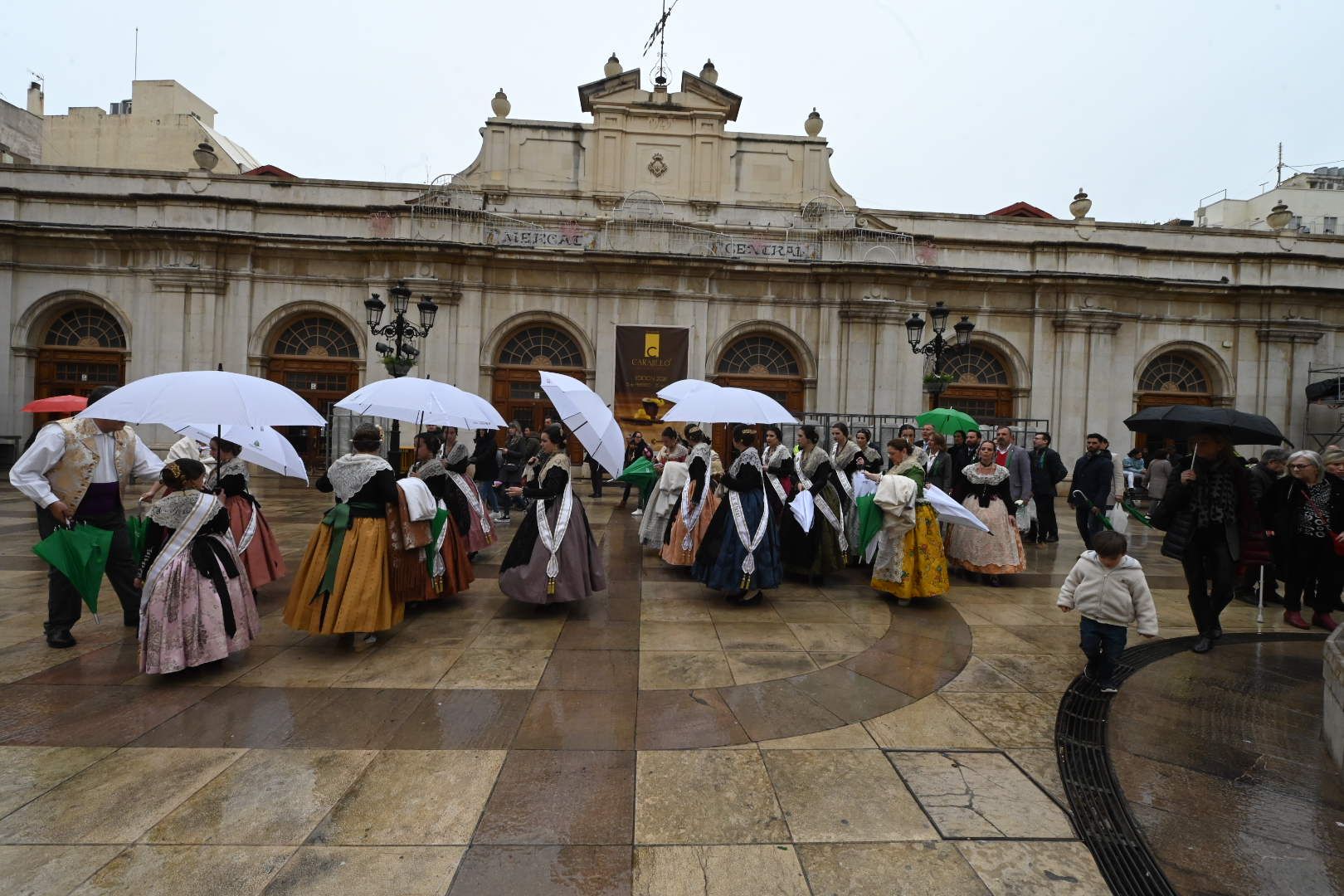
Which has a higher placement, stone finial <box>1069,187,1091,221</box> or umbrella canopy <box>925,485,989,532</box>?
stone finial <box>1069,187,1091,221</box>

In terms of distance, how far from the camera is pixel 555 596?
609 centimetres

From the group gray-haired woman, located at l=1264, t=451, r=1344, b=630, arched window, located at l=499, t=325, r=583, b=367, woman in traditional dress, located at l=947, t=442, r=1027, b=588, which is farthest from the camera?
arched window, located at l=499, t=325, r=583, b=367

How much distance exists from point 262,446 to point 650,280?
13.4 metres

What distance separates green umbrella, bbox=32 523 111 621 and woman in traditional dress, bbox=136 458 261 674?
0.80 meters

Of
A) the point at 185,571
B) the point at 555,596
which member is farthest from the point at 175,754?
the point at 555,596

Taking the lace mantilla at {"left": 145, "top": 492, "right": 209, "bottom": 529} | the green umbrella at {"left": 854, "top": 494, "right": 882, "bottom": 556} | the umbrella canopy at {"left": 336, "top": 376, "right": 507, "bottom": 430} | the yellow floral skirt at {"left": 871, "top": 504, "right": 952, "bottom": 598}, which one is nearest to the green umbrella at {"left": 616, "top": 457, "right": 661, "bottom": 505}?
the green umbrella at {"left": 854, "top": 494, "right": 882, "bottom": 556}

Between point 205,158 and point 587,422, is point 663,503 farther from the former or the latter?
point 205,158

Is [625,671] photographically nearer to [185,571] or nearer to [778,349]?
[185,571]

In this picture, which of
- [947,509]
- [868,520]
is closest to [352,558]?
[868,520]

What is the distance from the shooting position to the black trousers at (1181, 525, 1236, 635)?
18.0 ft

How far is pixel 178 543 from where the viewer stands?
14.7 ft

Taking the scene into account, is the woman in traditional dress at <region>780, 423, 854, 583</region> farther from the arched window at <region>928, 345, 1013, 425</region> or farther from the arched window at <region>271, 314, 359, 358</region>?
the arched window at <region>271, 314, 359, 358</region>

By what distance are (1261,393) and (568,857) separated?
2632cm

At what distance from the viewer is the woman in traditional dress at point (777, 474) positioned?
6727mm
